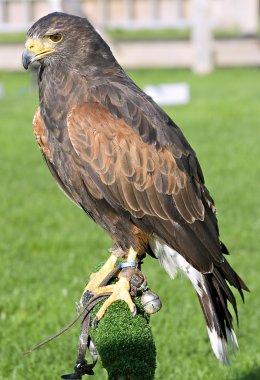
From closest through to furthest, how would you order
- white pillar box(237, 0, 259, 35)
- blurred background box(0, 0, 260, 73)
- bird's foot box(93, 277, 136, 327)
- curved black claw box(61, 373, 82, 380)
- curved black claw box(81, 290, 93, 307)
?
curved black claw box(61, 373, 82, 380), bird's foot box(93, 277, 136, 327), curved black claw box(81, 290, 93, 307), blurred background box(0, 0, 260, 73), white pillar box(237, 0, 259, 35)

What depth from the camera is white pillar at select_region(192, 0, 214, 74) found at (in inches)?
964

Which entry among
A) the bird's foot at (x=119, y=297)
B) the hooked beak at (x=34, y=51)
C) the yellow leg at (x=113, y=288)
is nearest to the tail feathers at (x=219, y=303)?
the yellow leg at (x=113, y=288)

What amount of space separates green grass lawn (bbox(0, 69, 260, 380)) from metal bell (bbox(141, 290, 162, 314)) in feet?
Result: 5.40

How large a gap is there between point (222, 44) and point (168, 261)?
21.9 meters

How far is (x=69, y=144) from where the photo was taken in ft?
14.0

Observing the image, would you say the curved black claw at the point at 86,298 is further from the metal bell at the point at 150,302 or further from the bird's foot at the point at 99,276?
the metal bell at the point at 150,302

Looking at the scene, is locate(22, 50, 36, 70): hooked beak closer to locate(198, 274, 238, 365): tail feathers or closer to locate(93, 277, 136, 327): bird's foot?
locate(93, 277, 136, 327): bird's foot

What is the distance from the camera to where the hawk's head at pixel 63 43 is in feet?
14.0

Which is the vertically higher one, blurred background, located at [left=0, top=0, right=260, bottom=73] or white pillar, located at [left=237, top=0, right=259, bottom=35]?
blurred background, located at [left=0, top=0, right=260, bottom=73]

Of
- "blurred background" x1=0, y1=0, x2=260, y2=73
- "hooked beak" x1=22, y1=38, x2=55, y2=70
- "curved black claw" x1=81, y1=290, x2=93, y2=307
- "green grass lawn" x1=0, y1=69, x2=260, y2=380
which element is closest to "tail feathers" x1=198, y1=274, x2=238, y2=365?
"curved black claw" x1=81, y1=290, x2=93, y2=307

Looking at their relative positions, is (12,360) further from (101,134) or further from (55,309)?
(101,134)

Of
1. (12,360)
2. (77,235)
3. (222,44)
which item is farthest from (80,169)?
(222,44)

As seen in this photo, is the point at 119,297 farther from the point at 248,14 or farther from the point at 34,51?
the point at 248,14

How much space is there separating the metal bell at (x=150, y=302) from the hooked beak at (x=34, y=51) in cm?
128
